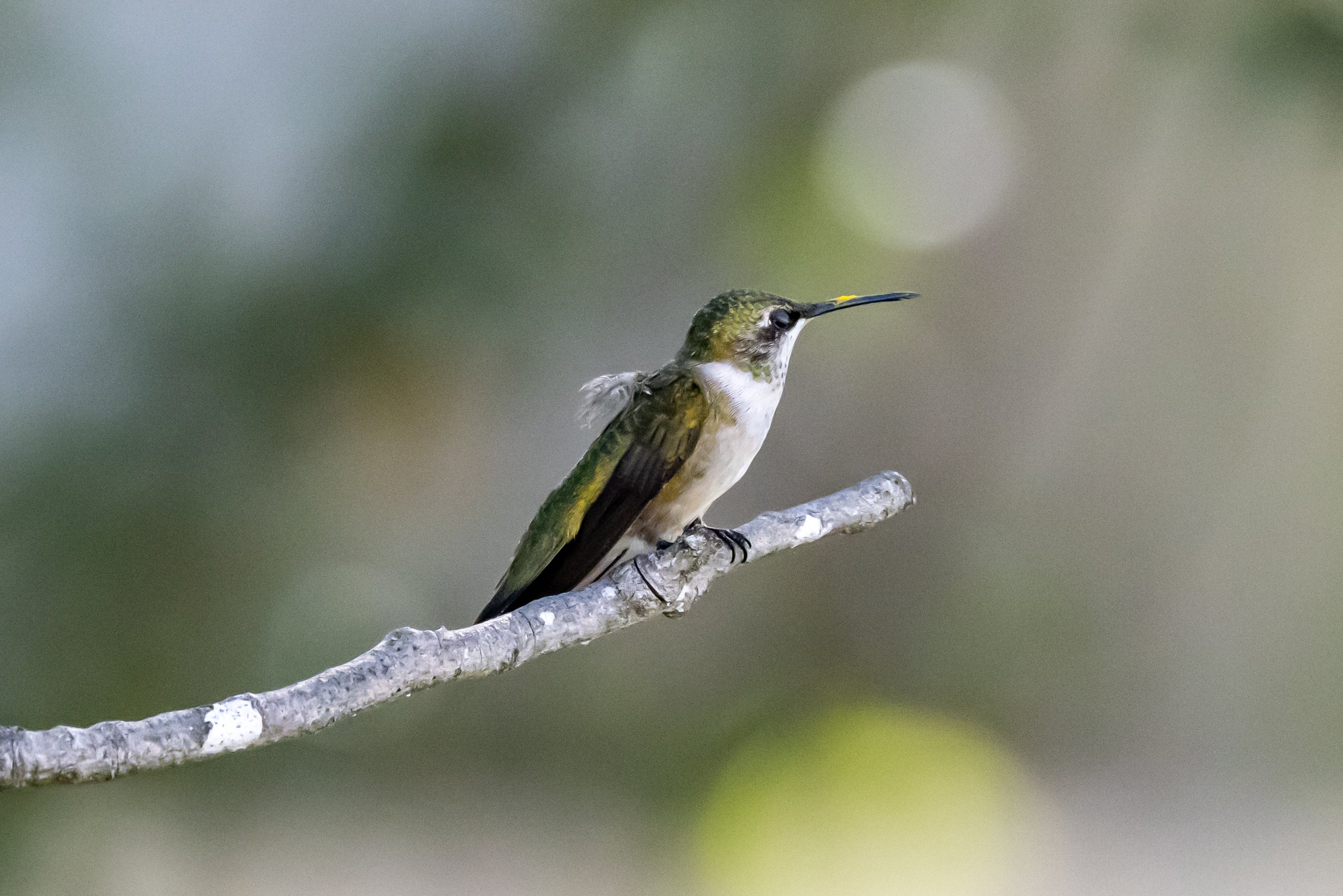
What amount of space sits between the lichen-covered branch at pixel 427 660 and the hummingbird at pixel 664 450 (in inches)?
3.4

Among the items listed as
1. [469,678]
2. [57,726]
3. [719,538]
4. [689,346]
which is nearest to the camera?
[57,726]

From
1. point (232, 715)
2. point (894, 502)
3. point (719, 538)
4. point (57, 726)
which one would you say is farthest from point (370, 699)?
point (894, 502)

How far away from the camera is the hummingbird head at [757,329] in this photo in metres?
1.62

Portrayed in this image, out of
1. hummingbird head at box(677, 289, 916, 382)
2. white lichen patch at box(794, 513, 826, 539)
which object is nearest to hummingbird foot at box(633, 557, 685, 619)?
white lichen patch at box(794, 513, 826, 539)

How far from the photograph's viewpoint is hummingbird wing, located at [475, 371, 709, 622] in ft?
4.66

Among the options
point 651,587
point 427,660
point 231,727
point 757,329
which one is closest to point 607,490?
point 651,587

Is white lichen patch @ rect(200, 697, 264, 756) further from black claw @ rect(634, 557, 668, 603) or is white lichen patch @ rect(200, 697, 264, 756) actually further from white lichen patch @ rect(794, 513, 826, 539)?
white lichen patch @ rect(794, 513, 826, 539)

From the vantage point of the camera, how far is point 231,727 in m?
0.92

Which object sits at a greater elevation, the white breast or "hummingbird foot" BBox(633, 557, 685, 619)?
the white breast

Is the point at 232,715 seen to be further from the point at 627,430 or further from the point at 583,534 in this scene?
the point at 627,430

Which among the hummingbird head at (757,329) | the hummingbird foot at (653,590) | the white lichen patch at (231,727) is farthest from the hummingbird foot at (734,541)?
the white lichen patch at (231,727)

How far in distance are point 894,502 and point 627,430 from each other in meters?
0.40

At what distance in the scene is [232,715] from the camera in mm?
922

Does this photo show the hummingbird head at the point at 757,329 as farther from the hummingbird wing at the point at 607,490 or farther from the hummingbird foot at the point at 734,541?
the hummingbird foot at the point at 734,541
